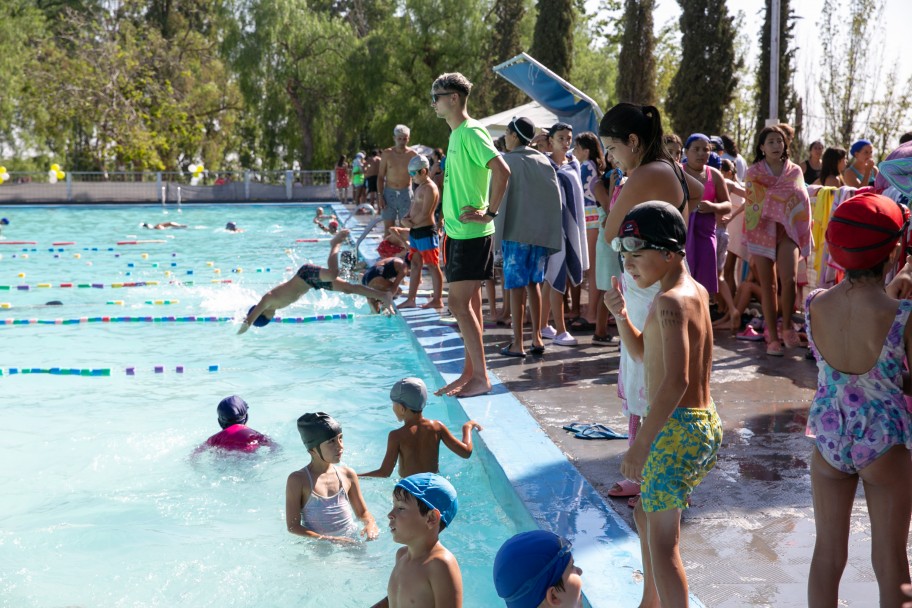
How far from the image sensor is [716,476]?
4.59 metres

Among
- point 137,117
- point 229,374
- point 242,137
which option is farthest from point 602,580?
point 242,137

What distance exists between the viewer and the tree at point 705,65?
31062 millimetres

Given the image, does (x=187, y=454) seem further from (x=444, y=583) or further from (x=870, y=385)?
(x=870, y=385)

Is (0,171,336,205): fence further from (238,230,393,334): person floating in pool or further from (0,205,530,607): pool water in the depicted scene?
(238,230,393,334): person floating in pool

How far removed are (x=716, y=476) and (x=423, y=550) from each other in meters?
1.97

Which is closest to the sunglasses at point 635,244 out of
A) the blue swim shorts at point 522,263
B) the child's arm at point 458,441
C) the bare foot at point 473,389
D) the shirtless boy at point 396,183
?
the child's arm at point 458,441

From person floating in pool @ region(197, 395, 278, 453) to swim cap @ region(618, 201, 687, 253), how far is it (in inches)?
160

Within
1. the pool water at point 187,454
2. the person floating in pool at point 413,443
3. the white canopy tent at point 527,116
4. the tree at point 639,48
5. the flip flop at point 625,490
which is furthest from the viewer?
the tree at point 639,48

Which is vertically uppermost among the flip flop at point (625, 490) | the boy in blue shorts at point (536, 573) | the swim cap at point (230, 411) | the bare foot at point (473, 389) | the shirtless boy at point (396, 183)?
the shirtless boy at point (396, 183)

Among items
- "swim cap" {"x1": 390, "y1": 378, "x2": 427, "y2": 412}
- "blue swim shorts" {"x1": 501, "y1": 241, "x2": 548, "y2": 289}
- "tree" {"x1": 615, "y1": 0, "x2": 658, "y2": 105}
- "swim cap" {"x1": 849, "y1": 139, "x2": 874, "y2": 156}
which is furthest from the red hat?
"tree" {"x1": 615, "y1": 0, "x2": 658, "y2": 105}

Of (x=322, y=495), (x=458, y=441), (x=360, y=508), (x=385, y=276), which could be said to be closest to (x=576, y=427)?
(x=458, y=441)

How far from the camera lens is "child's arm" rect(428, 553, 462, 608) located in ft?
10.2

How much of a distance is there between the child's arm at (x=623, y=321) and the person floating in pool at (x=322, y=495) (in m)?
1.85

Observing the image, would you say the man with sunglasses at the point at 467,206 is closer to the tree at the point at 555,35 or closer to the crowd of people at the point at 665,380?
the crowd of people at the point at 665,380
